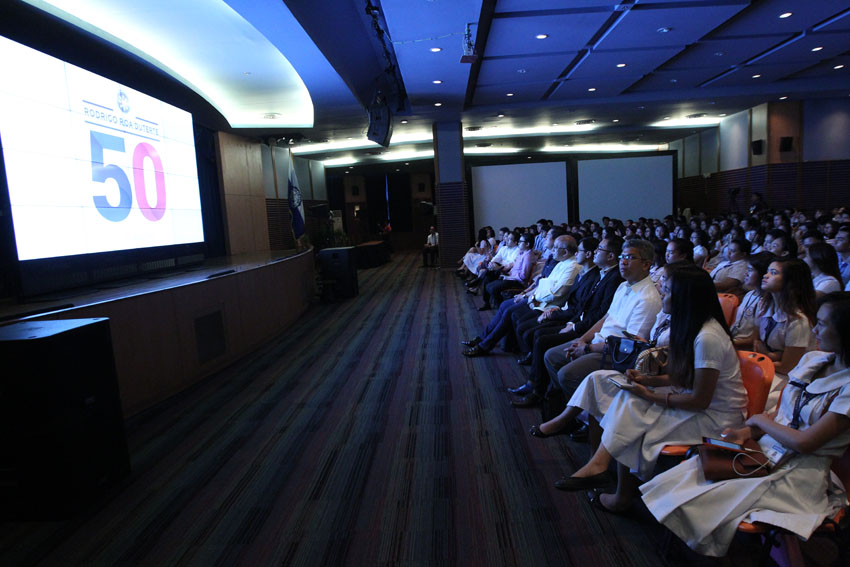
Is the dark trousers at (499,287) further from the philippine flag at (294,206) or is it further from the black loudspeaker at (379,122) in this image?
the philippine flag at (294,206)

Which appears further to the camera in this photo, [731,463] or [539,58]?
[539,58]

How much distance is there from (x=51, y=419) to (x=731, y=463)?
3022 mm

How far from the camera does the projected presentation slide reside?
13.1 feet

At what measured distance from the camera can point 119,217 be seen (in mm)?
5184

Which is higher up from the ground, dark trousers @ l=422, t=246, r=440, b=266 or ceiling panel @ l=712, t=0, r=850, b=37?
ceiling panel @ l=712, t=0, r=850, b=37

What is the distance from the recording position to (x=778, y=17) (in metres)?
7.12

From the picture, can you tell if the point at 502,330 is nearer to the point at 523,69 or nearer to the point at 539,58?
the point at 539,58

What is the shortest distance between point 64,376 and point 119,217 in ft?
10.2

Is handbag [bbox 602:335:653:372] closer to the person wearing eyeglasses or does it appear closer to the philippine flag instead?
the person wearing eyeglasses

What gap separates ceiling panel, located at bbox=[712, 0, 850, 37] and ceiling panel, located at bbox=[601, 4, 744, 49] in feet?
1.05

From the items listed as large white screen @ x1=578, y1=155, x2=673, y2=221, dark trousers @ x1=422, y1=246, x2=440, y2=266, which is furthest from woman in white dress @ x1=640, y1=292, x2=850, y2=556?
large white screen @ x1=578, y1=155, x2=673, y2=221

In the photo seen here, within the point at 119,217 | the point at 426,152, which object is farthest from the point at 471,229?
the point at 119,217

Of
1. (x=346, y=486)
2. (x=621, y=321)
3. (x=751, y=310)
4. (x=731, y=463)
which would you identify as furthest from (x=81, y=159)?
(x=751, y=310)

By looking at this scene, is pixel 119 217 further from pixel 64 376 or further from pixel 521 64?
pixel 521 64
